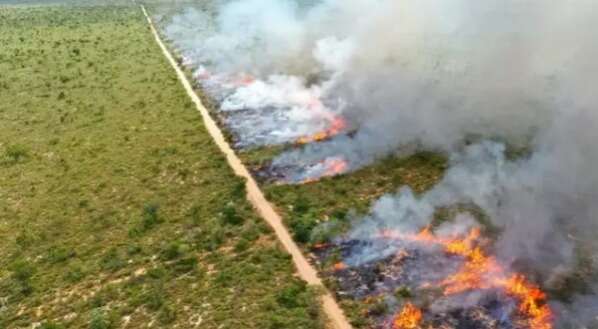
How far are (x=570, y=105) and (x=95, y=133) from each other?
3099 centimetres

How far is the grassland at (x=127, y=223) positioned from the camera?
25.7 meters

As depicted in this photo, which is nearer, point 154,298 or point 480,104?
point 154,298

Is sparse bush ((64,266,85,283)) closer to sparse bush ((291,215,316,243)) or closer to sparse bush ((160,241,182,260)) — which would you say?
sparse bush ((160,241,182,260))

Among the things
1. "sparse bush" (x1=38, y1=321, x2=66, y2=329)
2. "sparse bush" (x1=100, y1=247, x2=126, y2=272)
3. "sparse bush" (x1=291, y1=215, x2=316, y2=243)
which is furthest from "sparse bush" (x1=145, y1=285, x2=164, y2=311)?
"sparse bush" (x1=291, y1=215, x2=316, y2=243)

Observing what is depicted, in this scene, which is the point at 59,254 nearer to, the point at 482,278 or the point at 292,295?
the point at 292,295

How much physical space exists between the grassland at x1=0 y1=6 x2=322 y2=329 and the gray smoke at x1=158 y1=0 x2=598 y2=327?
550cm

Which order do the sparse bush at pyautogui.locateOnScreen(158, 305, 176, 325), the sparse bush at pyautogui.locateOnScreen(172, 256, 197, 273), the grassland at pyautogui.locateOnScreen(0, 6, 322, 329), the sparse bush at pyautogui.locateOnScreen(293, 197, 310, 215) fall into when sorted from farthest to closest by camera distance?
the sparse bush at pyautogui.locateOnScreen(293, 197, 310, 215) → the sparse bush at pyautogui.locateOnScreen(172, 256, 197, 273) → the grassland at pyautogui.locateOnScreen(0, 6, 322, 329) → the sparse bush at pyautogui.locateOnScreen(158, 305, 176, 325)

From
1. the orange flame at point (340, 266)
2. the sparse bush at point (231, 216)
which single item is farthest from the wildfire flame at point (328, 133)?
the orange flame at point (340, 266)

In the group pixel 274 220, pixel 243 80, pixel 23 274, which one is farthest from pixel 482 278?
pixel 243 80

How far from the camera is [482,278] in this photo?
25.3 m

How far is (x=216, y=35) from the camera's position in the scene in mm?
78750

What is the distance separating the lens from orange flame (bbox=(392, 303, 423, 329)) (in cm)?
2334

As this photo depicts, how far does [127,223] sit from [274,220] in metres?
7.53

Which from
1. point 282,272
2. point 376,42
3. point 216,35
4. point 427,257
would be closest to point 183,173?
point 282,272
